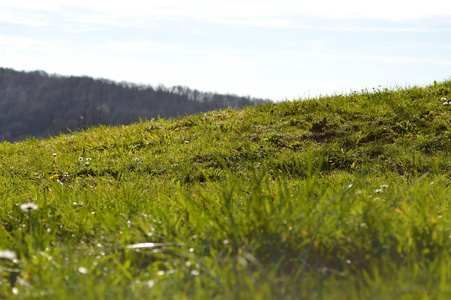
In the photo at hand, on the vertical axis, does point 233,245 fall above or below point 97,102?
below

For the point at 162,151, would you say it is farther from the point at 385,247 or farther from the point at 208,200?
the point at 385,247

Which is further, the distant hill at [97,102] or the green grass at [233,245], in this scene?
the distant hill at [97,102]

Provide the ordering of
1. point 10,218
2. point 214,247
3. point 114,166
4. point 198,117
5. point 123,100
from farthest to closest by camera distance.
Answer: point 123,100, point 198,117, point 114,166, point 10,218, point 214,247

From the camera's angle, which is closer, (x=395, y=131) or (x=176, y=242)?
(x=176, y=242)

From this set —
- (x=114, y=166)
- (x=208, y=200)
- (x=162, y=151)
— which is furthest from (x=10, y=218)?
(x=162, y=151)

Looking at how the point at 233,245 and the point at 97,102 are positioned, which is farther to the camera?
the point at 97,102

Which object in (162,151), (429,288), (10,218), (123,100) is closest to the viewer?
(429,288)

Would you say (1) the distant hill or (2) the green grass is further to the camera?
(1) the distant hill

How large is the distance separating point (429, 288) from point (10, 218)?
324 cm

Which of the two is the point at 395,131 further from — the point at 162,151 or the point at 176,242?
the point at 176,242

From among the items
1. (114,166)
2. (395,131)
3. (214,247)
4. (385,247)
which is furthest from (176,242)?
(395,131)

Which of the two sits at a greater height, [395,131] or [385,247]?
[395,131]

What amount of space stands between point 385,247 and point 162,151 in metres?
6.20

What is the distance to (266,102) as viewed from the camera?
1089 centimetres
